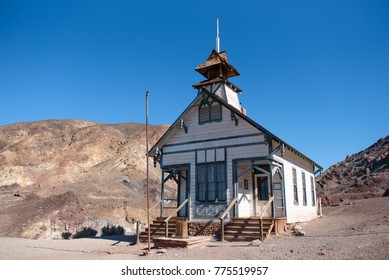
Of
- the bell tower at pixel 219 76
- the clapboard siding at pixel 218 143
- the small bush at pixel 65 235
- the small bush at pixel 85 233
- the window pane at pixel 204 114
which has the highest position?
the bell tower at pixel 219 76

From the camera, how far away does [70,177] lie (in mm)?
55281

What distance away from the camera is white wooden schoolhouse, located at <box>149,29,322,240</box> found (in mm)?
15789

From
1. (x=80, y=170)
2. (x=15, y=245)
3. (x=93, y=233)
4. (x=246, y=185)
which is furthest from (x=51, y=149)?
(x=246, y=185)

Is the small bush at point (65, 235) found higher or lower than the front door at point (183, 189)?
lower

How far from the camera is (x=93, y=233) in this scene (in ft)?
73.9

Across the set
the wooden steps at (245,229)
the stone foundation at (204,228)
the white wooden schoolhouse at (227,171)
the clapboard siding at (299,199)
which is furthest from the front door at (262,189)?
the stone foundation at (204,228)

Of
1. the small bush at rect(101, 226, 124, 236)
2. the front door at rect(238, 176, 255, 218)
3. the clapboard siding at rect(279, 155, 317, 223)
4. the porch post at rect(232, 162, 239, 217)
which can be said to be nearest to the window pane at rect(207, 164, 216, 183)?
the porch post at rect(232, 162, 239, 217)

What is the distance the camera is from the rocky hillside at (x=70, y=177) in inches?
1011

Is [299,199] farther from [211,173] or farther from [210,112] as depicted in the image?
[210,112]

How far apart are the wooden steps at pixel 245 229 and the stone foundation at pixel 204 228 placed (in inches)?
33.2

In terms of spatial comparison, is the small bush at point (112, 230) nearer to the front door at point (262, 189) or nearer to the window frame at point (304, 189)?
the front door at point (262, 189)

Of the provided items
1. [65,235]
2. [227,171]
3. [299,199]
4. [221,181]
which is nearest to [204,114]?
[227,171]

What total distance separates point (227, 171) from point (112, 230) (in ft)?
35.9

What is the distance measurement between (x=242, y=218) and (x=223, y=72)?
10.4 m
